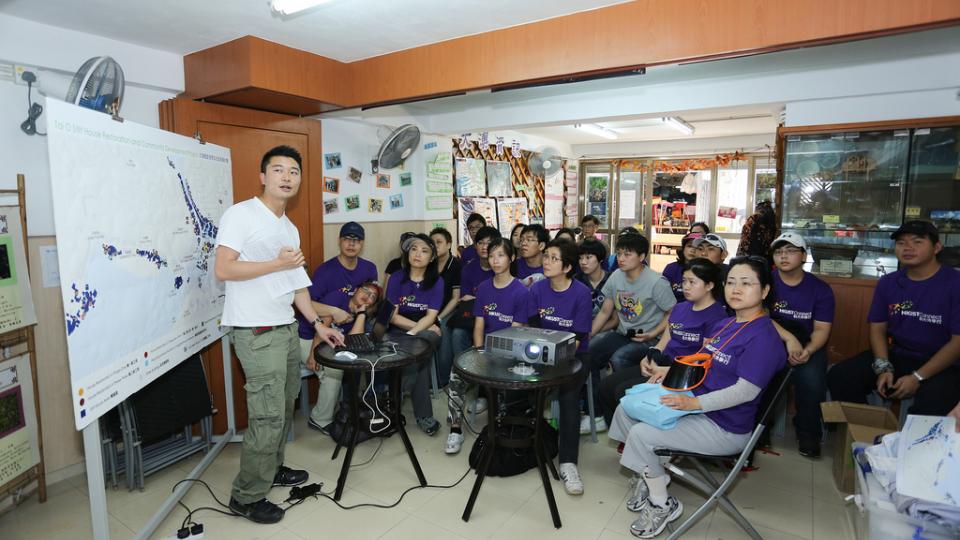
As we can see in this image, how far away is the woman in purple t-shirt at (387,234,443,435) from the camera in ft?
10.8

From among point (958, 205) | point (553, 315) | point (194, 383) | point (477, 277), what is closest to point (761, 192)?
point (958, 205)

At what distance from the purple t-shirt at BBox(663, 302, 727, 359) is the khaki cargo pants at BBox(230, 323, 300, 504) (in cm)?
202

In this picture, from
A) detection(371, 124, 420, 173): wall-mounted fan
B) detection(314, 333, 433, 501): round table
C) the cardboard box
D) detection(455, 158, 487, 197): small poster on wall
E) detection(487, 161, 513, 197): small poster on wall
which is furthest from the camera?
detection(487, 161, 513, 197): small poster on wall

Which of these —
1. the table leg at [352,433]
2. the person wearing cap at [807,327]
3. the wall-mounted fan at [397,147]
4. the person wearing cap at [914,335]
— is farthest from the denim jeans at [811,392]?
the wall-mounted fan at [397,147]

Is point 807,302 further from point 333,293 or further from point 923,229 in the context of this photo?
point 333,293

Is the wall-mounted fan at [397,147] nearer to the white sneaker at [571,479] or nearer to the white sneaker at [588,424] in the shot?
the white sneaker at [588,424]

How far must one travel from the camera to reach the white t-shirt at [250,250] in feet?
7.19

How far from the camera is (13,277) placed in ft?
7.86

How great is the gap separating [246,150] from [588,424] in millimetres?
2912

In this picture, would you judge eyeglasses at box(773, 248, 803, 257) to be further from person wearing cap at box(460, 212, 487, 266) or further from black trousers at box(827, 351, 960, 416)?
person wearing cap at box(460, 212, 487, 266)

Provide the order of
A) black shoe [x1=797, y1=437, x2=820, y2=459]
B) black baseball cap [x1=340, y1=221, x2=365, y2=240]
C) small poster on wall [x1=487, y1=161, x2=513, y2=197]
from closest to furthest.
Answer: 1. black shoe [x1=797, y1=437, x2=820, y2=459]
2. black baseball cap [x1=340, y1=221, x2=365, y2=240]
3. small poster on wall [x1=487, y1=161, x2=513, y2=197]

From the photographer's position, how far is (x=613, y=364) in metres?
3.23

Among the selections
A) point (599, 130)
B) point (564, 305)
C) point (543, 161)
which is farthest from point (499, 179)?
point (564, 305)

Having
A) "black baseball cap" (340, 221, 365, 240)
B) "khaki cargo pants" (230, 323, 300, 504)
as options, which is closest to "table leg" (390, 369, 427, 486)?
"khaki cargo pants" (230, 323, 300, 504)
